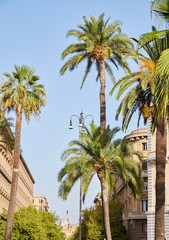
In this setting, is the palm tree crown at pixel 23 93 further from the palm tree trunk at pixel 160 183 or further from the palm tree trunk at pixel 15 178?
the palm tree trunk at pixel 160 183

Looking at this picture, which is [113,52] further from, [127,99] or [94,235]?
[94,235]

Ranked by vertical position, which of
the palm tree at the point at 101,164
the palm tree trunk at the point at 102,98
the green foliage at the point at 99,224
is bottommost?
the green foliage at the point at 99,224

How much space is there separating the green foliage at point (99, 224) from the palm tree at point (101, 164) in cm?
2923

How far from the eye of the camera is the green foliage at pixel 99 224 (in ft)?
196

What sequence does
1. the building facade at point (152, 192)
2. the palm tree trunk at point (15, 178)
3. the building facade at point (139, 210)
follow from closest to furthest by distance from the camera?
the palm tree trunk at point (15, 178), the building facade at point (152, 192), the building facade at point (139, 210)

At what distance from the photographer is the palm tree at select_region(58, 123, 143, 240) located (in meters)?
30.6

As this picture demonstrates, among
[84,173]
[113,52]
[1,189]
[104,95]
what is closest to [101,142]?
[84,173]

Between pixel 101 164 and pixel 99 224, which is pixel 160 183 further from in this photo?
pixel 99 224

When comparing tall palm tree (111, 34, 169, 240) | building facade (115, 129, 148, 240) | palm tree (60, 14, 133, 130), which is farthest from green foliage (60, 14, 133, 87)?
building facade (115, 129, 148, 240)

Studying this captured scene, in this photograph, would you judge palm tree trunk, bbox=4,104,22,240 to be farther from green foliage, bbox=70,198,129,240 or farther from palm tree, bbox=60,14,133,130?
green foliage, bbox=70,198,129,240

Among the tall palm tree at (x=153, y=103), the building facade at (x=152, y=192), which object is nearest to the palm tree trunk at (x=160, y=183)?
the tall palm tree at (x=153, y=103)

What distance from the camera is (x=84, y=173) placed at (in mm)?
31438

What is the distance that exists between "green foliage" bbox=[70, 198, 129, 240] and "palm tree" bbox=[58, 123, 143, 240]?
29.2 meters

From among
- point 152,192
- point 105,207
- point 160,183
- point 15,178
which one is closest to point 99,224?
point 152,192
